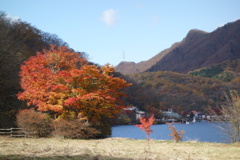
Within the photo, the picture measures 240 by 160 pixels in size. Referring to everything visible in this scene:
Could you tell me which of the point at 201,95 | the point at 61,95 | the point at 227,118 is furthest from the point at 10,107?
the point at 201,95

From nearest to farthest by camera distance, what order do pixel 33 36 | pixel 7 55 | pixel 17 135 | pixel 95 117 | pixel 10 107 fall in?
pixel 17 135 < pixel 95 117 < pixel 10 107 < pixel 7 55 < pixel 33 36

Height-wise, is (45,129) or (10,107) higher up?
(10,107)

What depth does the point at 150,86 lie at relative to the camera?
131250mm

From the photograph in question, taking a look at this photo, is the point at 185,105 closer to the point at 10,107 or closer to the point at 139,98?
the point at 139,98

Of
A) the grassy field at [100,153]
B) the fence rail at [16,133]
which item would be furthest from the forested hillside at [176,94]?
the grassy field at [100,153]

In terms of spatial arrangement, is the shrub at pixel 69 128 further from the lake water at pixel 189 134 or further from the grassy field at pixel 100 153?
the lake water at pixel 189 134

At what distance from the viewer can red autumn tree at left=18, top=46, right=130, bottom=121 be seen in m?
19.9

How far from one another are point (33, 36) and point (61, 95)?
168 feet

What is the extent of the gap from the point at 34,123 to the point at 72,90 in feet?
13.3

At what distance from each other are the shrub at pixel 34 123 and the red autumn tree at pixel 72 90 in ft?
2.50

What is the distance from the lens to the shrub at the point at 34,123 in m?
19.7

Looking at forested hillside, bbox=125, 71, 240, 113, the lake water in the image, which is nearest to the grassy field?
the lake water

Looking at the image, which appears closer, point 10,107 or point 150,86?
point 10,107

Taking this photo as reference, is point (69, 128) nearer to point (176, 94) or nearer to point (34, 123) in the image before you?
point (34, 123)
